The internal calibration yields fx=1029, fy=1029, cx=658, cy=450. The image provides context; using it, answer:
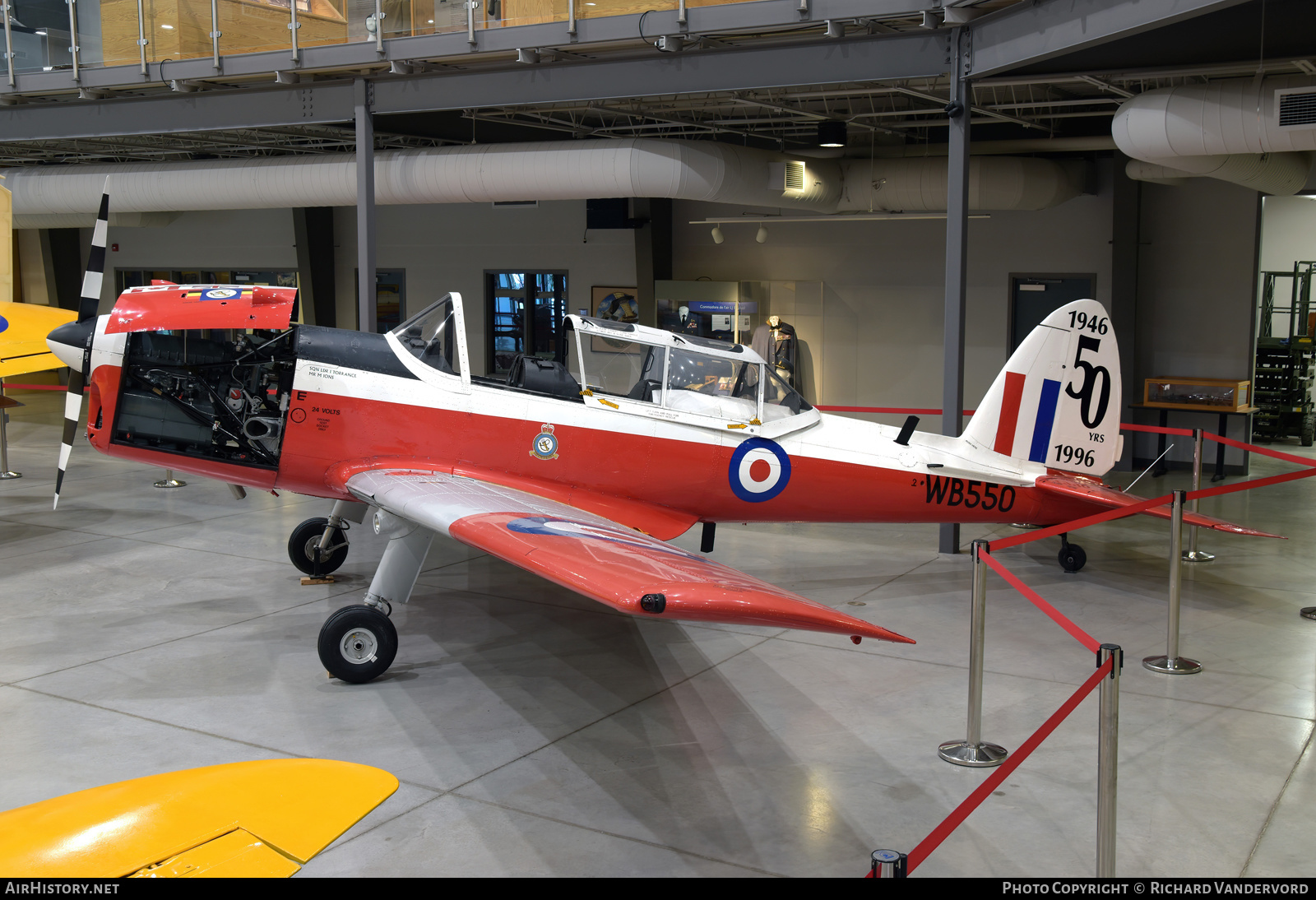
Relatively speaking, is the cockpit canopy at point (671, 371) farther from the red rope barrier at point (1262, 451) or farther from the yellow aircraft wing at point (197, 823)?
the yellow aircraft wing at point (197, 823)

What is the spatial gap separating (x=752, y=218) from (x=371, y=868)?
10545 millimetres

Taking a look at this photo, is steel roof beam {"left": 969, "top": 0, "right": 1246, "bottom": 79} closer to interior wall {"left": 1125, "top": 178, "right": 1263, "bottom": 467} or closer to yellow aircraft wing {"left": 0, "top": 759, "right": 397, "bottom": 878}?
yellow aircraft wing {"left": 0, "top": 759, "right": 397, "bottom": 878}

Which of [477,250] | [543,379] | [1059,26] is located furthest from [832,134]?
[477,250]

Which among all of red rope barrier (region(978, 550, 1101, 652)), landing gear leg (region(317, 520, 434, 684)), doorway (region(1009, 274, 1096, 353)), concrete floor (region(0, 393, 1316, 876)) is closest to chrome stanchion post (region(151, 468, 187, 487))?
concrete floor (region(0, 393, 1316, 876))

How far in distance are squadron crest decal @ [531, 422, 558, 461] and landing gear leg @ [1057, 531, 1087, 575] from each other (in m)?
4.22

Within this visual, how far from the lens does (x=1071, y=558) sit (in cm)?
809

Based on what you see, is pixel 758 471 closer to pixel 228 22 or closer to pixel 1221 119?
pixel 1221 119

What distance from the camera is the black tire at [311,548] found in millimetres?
7758

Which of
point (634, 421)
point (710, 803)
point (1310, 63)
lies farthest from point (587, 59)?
point (710, 803)

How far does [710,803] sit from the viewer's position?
4.27 m

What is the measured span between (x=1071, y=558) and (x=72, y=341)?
23.9ft

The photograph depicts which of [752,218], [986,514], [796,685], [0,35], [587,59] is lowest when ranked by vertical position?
[796,685]

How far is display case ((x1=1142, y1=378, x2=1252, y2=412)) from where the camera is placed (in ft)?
39.4
